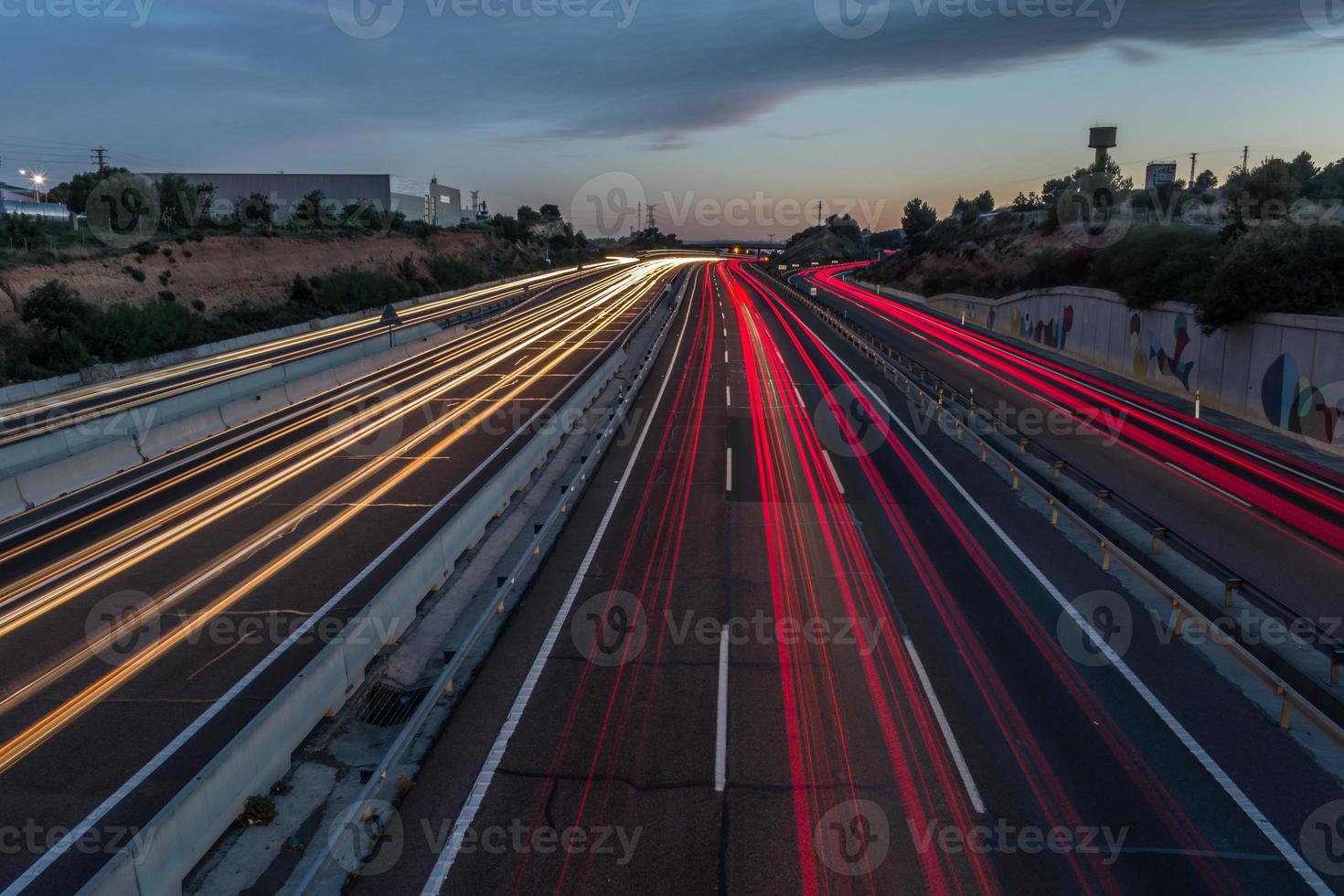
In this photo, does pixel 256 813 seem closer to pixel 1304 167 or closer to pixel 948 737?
pixel 948 737

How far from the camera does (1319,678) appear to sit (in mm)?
10703

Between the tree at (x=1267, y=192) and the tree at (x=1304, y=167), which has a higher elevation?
the tree at (x=1304, y=167)

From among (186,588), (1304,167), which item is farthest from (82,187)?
(1304,167)

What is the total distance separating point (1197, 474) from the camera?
69.7 feet

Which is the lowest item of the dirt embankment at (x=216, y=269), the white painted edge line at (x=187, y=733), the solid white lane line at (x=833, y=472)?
the white painted edge line at (x=187, y=733)

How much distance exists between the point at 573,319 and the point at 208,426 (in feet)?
134

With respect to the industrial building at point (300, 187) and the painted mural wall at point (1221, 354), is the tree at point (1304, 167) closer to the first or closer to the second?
the painted mural wall at point (1221, 354)

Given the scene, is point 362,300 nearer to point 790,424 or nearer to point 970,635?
point 790,424

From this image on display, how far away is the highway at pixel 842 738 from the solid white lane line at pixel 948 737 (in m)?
0.03

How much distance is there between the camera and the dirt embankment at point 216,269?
53156mm

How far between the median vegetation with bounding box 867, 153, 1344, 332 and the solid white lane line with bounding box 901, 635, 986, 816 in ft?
74.7

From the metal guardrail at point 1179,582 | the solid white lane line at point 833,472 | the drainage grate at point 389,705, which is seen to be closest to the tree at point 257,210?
the solid white lane line at point 833,472

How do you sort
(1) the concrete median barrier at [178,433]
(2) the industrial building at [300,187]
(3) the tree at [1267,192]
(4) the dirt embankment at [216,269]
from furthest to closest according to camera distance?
Result: (2) the industrial building at [300,187], (4) the dirt embankment at [216,269], (3) the tree at [1267,192], (1) the concrete median barrier at [178,433]

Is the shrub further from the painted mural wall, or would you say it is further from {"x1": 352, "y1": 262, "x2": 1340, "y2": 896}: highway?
the painted mural wall
